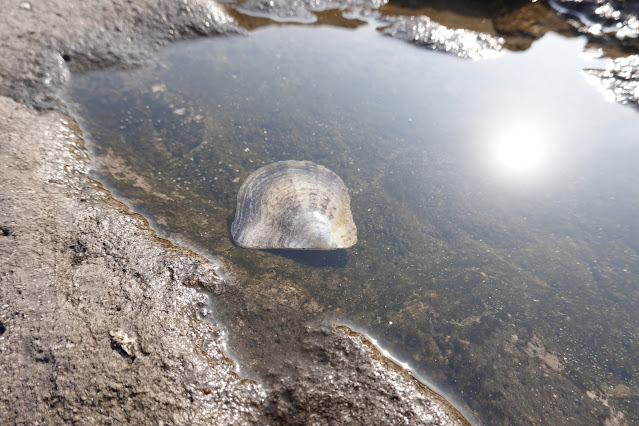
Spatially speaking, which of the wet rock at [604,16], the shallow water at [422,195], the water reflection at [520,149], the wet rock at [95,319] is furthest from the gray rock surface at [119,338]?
the wet rock at [604,16]

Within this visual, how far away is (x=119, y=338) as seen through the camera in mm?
1803

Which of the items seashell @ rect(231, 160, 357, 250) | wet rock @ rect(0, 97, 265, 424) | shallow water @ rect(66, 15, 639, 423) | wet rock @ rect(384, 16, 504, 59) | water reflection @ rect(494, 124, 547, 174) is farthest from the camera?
wet rock @ rect(384, 16, 504, 59)

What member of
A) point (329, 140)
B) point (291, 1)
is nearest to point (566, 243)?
point (329, 140)

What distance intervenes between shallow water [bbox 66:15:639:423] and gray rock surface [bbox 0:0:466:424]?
0.17m

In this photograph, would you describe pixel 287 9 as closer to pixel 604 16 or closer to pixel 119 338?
pixel 604 16

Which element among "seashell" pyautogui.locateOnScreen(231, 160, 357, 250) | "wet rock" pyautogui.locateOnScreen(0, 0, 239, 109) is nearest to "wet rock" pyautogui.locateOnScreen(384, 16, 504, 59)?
"wet rock" pyautogui.locateOnScreen(0, 0, 239, 109)

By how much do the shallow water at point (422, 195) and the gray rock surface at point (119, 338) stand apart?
17 centimetres

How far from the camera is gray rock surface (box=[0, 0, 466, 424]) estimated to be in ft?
5.36

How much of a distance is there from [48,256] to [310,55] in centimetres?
336

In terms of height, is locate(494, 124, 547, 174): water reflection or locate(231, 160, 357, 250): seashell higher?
locate(494, 124, 547, 174): water reflection

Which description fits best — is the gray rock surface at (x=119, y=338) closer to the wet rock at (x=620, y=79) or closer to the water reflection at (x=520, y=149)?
the water reflection at (x=520, y=149)

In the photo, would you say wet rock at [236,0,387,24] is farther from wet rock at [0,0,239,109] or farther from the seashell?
the seashell

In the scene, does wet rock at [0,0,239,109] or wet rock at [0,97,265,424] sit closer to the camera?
wet rock at [0,97,265,424]

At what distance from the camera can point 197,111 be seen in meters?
3.60
